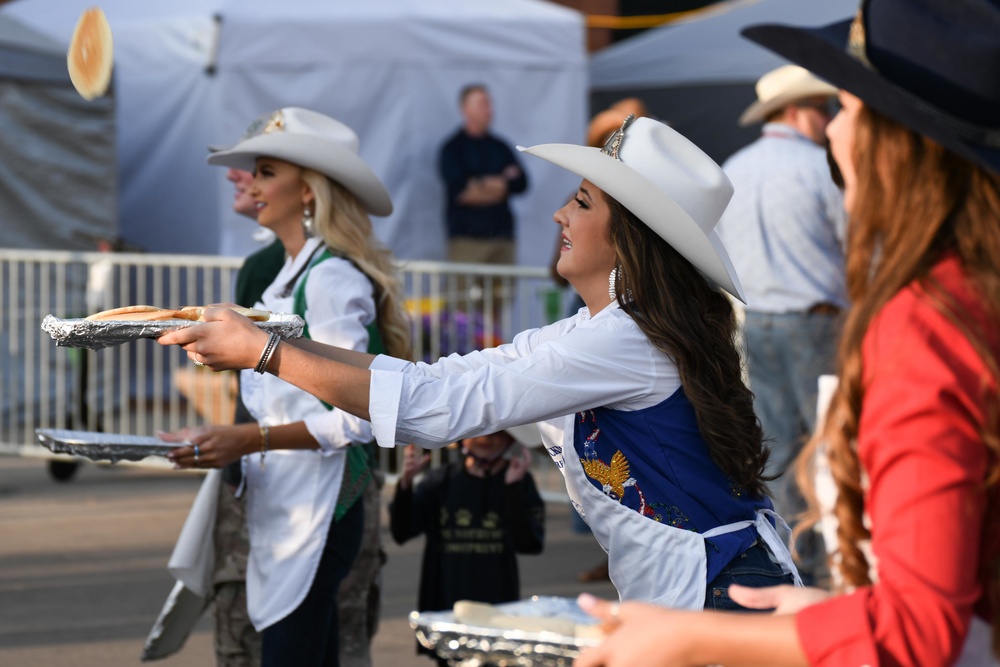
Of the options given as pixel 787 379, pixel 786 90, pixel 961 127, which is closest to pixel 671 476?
pixel 961 127

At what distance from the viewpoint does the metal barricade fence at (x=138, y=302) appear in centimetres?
905

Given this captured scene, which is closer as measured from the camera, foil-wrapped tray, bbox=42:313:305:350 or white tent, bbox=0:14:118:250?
foil-wrapped tray, bbox=42:313:305:350

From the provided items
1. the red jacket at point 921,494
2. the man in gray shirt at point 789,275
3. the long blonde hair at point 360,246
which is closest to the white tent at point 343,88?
the man in gray shirt at point 789,275

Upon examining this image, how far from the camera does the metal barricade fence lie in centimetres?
905

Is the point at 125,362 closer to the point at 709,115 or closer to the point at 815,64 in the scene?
the point at 709,115

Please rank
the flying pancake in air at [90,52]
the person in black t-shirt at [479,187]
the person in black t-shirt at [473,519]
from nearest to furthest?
1. the flying pancake in air at [90,52]
2. the person in black t-shirt at [473,519]
3. the person in black t-shirt at [479,187]

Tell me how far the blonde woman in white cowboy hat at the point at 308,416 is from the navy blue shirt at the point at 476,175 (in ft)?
23.9

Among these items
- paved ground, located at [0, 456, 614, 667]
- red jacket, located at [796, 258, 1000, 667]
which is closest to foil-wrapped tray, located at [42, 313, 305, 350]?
red jacket, located at [796, 258, 1000, 667]

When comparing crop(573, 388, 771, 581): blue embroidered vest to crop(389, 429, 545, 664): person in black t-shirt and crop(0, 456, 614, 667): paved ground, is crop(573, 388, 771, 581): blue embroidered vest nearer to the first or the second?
crop(389, 429, 545, 664): person in black t-shirt

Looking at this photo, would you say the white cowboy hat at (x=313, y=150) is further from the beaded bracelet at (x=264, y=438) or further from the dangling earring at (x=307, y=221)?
the beaded bracelet at (x=264, y=438)

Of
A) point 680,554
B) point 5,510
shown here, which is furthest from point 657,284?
point 5,510

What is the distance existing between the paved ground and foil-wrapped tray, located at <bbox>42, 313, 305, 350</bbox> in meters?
2.81

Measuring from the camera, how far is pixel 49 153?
467 inches

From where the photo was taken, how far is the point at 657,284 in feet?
10.1
